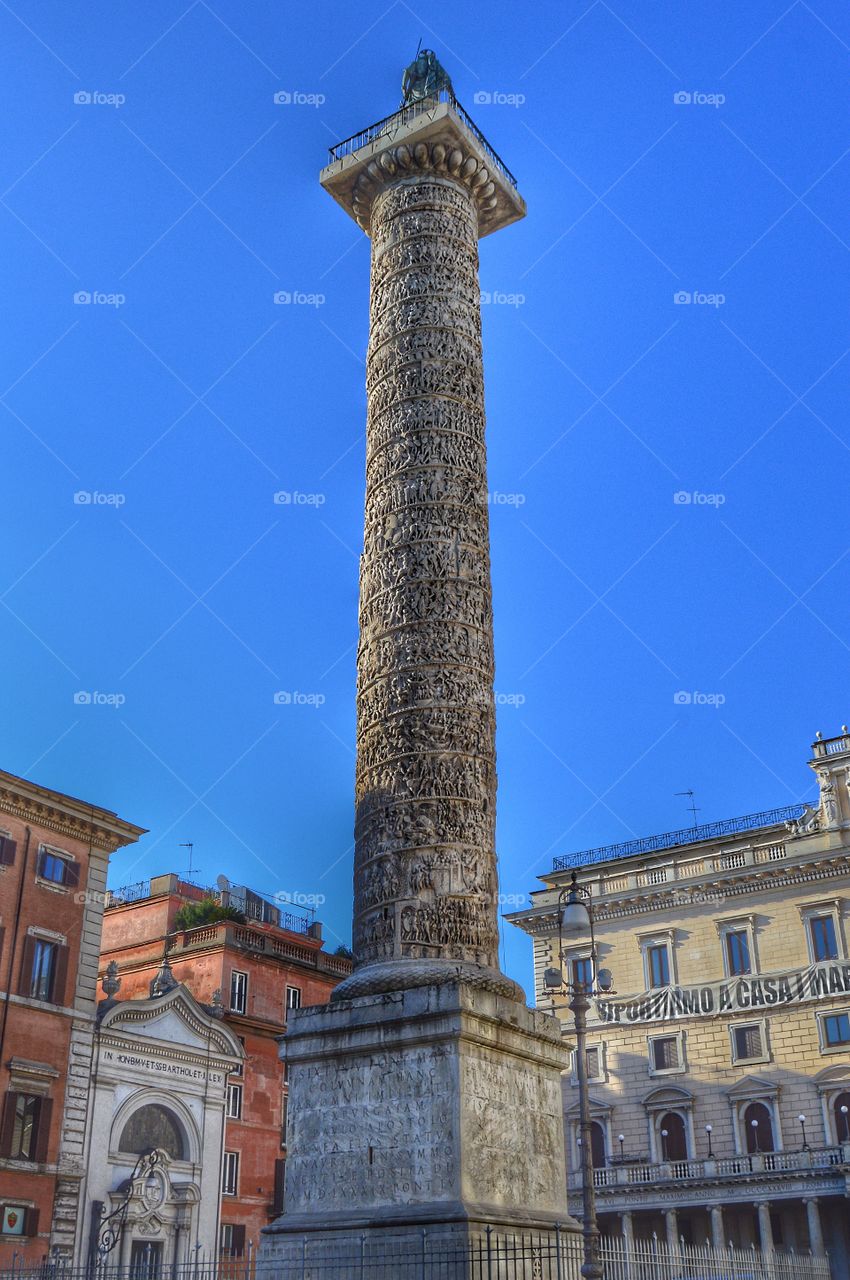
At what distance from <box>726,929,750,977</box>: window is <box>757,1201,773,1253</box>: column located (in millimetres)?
4853

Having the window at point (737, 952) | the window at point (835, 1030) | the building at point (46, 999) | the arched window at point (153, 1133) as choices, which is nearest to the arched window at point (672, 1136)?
the window at point (737, 952)

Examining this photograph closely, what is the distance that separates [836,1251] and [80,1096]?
1475cm

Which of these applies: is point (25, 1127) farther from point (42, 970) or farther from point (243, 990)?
point (243, 990)

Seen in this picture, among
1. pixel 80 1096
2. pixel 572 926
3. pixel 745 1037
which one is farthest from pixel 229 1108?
pixel 572 926

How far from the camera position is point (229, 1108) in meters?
25.7

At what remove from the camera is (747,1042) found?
27.6m

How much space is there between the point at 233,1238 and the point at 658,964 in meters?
11.2

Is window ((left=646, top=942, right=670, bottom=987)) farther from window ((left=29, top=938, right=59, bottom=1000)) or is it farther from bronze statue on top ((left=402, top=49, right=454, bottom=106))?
bronze statue on top ((left=402, top=49, right=454, bottom=106))

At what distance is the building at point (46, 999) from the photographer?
2061 centimetres

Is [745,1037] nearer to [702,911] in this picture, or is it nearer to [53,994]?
[702,911]

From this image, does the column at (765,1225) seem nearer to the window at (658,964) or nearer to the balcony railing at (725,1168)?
the balcony railing at (725,1168)

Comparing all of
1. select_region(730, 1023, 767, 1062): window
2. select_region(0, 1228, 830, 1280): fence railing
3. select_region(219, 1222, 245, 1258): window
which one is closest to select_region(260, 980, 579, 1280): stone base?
select_region(0, 1228, 830, 1280): fence railing

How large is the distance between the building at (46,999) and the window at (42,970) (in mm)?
21

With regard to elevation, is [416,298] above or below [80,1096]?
above
